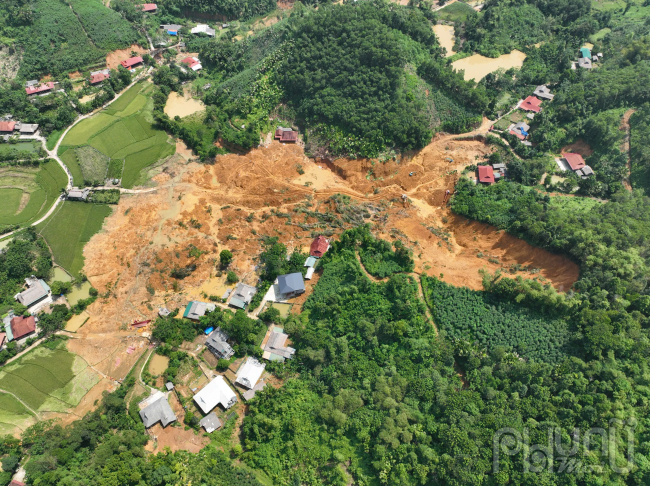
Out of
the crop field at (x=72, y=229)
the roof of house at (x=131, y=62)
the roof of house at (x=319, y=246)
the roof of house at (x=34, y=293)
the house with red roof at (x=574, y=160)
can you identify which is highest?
the roof of house at (x=131, y=62)

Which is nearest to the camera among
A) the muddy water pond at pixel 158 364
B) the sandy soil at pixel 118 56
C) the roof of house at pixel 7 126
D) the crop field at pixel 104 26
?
the muddy water pond at pixel 158 364

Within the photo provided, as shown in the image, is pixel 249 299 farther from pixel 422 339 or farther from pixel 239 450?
pixel 422 339

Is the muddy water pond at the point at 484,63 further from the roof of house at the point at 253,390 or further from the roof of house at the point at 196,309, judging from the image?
the roof of house at the point at 253,390

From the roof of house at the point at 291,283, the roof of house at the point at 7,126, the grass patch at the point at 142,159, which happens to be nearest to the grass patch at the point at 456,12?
the grass patch at the point at 142,159

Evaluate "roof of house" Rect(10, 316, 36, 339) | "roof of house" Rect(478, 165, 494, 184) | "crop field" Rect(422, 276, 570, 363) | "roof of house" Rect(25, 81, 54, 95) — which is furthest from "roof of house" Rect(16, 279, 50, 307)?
"roof of house" Rect(478, 165, 494, 184)

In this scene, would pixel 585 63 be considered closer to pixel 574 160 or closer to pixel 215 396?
pixel 574 160

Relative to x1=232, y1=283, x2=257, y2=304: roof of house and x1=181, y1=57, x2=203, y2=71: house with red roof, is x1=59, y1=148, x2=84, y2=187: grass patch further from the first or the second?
x1=232, y1=283, x2=257, y2=304: roof of house

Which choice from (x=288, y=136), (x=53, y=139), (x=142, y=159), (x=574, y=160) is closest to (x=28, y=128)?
(x=53, y=139)
